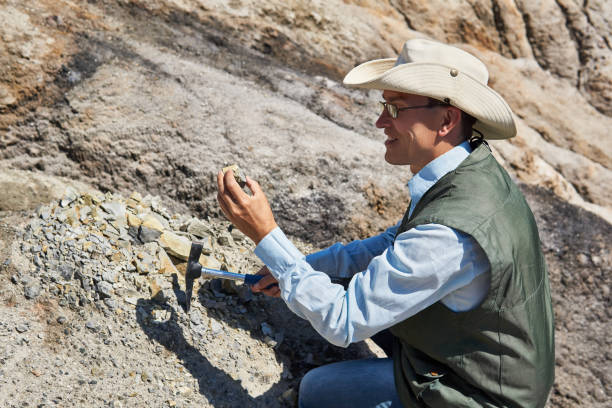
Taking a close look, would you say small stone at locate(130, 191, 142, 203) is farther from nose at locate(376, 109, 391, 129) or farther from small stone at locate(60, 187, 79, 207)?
nose at locate(376, 109, 391, 129)

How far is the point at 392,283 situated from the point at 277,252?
0.50 metres

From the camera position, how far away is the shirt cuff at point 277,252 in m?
2.18

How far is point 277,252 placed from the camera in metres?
2.18

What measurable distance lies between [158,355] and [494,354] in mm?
1683

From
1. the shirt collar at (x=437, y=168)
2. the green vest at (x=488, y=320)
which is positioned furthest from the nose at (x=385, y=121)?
the green vest at (x=488, y=320)

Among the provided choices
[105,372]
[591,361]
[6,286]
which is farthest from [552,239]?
[6,286]

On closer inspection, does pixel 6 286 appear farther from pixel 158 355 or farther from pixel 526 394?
pixel 526 394

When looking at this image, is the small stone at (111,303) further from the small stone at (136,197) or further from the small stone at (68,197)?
the small stone at (136,197)

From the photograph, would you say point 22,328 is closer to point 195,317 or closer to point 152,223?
point 195,317

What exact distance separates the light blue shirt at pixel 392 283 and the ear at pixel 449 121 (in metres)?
0.50

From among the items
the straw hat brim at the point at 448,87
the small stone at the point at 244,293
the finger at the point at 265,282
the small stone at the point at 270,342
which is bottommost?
the small stone at the point at 270,342

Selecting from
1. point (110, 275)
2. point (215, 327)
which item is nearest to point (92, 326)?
point (110, 275)

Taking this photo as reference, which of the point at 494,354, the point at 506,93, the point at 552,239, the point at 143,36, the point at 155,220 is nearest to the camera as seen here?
A: the point at 494,354

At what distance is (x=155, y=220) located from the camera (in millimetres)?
3406
